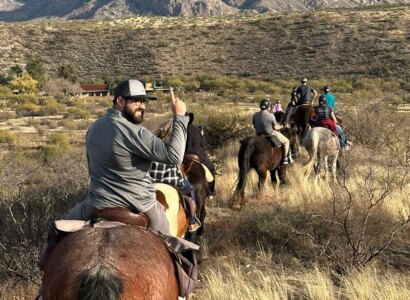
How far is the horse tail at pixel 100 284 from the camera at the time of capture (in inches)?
121

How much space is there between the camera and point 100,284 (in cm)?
310

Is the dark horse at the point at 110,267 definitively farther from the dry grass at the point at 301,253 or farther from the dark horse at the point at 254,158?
the dark horse at the point at 254,158

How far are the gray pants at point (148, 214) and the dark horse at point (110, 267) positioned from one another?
2.07 feet

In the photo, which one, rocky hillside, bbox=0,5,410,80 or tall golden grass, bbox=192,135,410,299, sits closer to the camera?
tall golden grass, bbox=192,135,410,299

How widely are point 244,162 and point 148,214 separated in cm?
624

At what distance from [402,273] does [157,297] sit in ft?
13.6

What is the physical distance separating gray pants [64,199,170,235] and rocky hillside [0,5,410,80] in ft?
161

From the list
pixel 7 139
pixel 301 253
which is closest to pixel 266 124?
pixel 301 253

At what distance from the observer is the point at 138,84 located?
4.23 meters

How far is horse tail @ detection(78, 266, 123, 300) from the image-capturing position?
10.1ft

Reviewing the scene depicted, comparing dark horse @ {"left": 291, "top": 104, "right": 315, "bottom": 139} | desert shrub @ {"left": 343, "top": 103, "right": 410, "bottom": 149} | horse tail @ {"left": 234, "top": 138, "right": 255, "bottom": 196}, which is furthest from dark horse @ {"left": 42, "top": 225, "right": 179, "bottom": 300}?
desert shrub @ {"left": 343, "top": 103, "right": 410, "bottom": 149}

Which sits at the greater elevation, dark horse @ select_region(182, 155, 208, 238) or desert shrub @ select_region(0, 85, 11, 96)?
dark horse @ select_region(182, 155, 208, 238)

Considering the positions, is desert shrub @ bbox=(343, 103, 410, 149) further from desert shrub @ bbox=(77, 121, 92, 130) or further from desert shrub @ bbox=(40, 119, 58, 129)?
desert shrub @ bbox=(40, 119, 58, 129)

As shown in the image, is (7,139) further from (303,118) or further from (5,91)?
(5,91)
